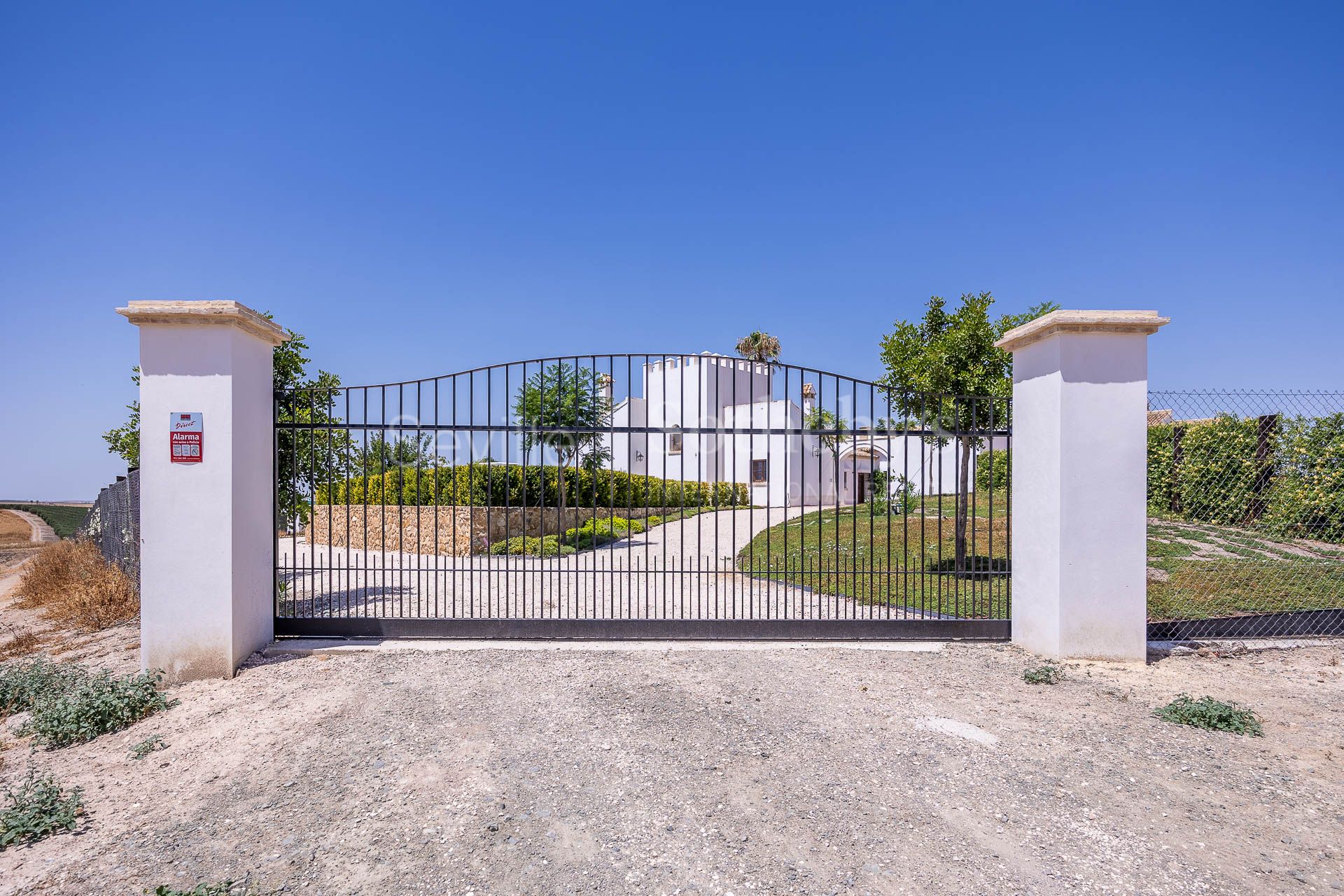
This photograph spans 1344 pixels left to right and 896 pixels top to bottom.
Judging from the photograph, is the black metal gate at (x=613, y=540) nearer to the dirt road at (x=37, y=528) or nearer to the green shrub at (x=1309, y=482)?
the green shrub at (x=1309, y=482)

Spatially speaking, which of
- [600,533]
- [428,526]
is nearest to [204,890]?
[428,526]

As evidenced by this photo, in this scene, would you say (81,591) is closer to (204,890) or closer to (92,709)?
(92,709)

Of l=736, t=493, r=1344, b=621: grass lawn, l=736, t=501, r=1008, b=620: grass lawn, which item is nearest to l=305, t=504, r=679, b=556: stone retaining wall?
l=736, t=501, r=1008, b=620: grass lawn

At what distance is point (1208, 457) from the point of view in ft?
31.8

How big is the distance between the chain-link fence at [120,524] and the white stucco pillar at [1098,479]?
9.11 m

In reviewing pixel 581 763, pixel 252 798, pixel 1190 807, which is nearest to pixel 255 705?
pixel 252 798

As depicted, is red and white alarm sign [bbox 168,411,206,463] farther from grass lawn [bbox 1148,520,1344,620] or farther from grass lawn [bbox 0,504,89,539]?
grass lawn [bbox 0,504,89,539]

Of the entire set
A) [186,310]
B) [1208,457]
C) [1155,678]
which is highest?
[186,310]

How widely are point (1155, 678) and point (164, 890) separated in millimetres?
6684

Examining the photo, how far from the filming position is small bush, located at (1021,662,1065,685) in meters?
5.16

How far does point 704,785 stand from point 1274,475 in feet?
29.2

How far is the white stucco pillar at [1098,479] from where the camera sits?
5512 mm

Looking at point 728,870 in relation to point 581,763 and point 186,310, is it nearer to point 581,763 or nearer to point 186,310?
point 581,763

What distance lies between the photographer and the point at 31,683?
5047 millimetres
